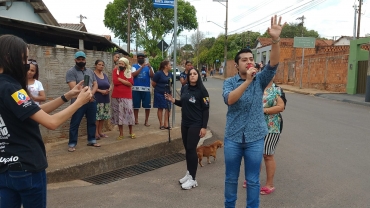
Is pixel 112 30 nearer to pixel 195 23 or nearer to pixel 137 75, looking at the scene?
pixel 195 23

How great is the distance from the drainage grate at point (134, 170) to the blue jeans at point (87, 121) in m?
0.95

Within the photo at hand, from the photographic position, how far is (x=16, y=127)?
88.2 inches

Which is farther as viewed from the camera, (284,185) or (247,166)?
(284,185)

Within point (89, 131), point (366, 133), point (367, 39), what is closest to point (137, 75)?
point (89, 131)

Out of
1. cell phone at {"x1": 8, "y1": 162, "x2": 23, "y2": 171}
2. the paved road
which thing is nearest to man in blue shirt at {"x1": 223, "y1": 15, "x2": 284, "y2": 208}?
the paved road

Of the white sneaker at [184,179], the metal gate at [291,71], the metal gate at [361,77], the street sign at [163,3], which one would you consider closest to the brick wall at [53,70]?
the street sign at [163,3]

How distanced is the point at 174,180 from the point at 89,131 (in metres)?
2.01

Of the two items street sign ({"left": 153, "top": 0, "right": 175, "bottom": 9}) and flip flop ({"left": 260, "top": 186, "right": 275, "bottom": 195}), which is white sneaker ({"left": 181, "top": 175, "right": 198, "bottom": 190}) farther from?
street sign ({"left": 153, "top": 0, "right": 175, "bottom": 9})

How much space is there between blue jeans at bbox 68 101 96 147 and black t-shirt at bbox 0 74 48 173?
3673mm

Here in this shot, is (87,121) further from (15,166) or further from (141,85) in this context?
(15,166)

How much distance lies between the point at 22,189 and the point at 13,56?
904 millimetres

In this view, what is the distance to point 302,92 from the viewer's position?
23.3 meters

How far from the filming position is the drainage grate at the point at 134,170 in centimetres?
521

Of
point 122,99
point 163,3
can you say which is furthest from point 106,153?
point 163,3
